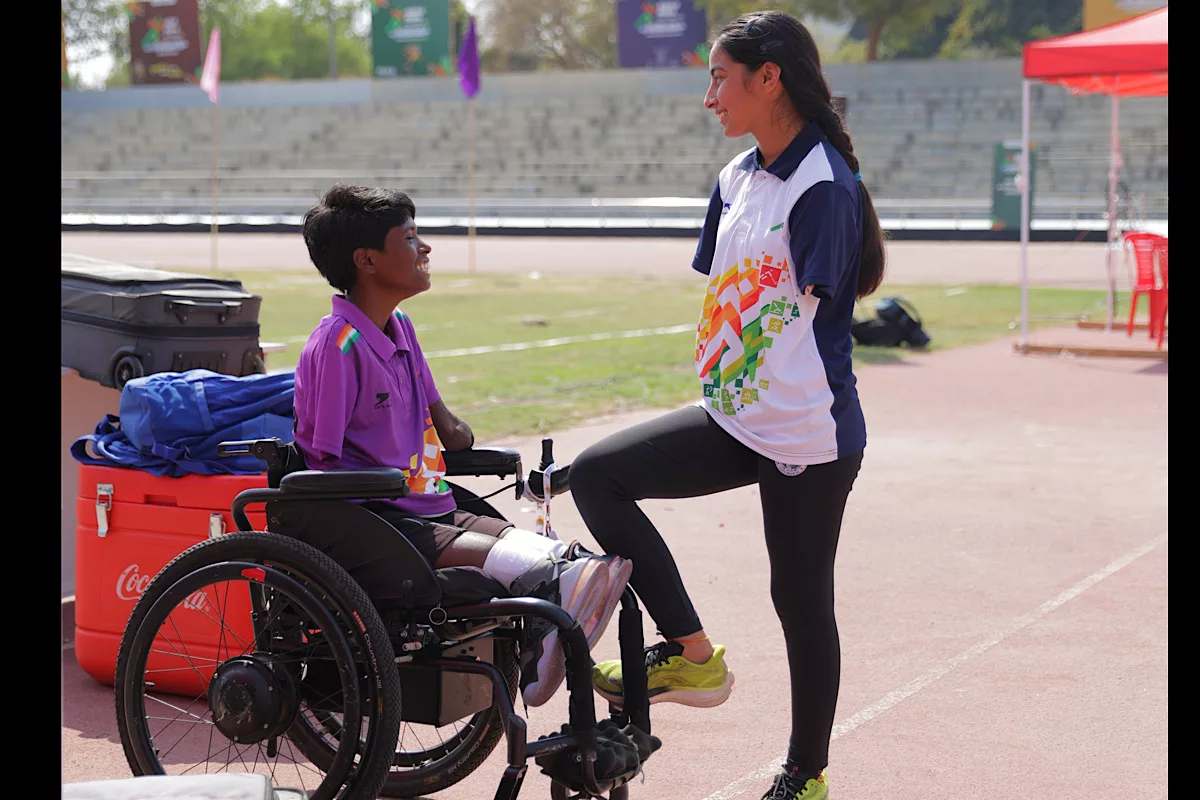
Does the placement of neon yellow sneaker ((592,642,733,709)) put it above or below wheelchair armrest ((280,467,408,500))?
below

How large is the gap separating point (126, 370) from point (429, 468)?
1977 mm

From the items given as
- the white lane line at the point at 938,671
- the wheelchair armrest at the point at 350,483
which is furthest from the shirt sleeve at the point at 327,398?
the white lane line at the point at 938,671

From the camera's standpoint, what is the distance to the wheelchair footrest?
3.13m

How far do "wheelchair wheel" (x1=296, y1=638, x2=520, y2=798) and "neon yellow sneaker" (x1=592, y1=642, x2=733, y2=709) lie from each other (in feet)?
0.83

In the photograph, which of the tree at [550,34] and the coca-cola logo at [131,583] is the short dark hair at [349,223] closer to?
the coca-cola logo at [131,583]

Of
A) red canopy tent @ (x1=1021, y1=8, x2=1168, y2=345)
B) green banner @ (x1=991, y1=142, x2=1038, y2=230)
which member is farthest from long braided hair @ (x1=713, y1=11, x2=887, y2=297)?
green banner @ (x1=991, y1=142, x2=1038, y2=230)

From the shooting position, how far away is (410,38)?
5834cm

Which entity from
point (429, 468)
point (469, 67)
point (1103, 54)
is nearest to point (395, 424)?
point (429, 468)

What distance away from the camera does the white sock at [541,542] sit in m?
3.35

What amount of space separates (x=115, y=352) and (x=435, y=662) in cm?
247

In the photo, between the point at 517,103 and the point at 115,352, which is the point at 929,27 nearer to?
the point at 517,103

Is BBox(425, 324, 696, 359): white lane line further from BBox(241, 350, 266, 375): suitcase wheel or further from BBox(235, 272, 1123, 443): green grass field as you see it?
BBox(241, 350, 266, 375): suitcase wheel
